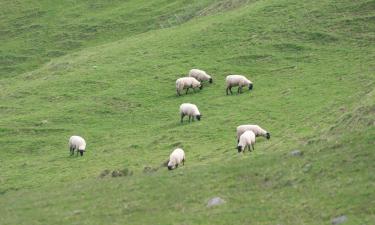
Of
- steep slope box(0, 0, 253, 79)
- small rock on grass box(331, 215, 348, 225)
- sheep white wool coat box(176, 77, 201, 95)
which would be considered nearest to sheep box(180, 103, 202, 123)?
sheep white wool coat box(176, 77, 201, 95)

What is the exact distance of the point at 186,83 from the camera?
53156 mm

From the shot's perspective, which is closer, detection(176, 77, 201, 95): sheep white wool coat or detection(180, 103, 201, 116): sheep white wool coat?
detection(180, 103, 201, 116): sheep white wool coat

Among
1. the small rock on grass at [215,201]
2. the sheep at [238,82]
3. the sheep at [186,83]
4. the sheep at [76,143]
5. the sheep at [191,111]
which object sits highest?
the sheep at [186,83]

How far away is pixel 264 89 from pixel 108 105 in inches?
435

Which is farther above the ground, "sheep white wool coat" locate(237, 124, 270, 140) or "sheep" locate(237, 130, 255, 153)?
"sheep white wool coat" locate(237, 124, 270, 140)

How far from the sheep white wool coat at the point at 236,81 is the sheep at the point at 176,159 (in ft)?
52.5

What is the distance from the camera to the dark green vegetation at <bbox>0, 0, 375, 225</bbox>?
88.7 ft

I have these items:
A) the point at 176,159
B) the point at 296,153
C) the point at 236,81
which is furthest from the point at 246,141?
the point at 236,81

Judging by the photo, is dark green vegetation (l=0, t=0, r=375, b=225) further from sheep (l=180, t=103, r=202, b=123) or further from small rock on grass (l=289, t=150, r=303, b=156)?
sheep (l=180, t=103, r=202, b=123)

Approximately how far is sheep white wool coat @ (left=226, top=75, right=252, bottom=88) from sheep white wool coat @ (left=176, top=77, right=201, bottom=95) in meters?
2.80

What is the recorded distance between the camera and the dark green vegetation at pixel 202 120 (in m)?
27.0

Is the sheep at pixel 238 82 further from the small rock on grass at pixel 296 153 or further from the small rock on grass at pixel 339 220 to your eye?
the small rock on grass at pixel 339 220

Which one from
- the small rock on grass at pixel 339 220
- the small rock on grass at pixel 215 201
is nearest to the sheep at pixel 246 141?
the small rock on grass at pixel 215 201

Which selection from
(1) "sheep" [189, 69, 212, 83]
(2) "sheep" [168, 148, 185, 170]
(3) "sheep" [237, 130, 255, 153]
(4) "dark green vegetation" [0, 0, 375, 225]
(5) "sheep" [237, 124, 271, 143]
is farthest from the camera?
(1) "sheep" [189, 69, 212, 83]
